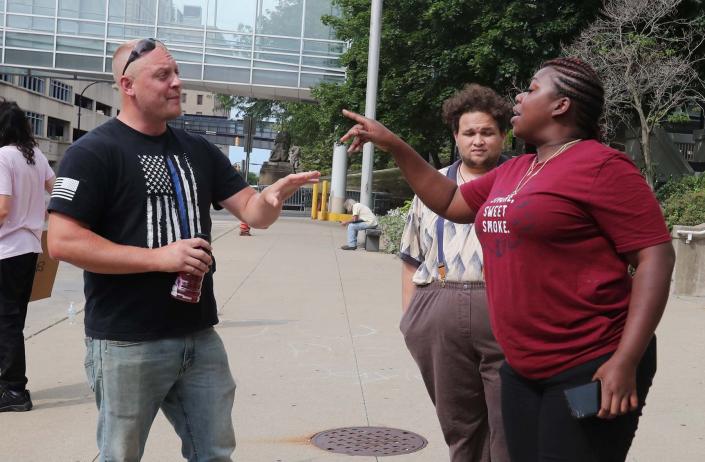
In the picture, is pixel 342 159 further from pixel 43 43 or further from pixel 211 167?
pixel 211 167

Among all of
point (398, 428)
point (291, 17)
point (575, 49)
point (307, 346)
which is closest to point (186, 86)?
point (291, 17)

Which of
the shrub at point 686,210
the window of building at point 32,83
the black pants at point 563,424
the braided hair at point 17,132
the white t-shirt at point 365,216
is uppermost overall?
the window of building at point 32,83

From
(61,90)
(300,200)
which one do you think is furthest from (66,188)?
(61,90)

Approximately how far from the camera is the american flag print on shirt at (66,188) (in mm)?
2914

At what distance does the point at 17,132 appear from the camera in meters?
5.29

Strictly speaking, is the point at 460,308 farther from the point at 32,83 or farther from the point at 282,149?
the point at 32,83

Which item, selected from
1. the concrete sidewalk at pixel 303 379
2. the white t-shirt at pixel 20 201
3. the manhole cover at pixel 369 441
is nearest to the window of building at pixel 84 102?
the concrete sidewalk at pixel 303 379

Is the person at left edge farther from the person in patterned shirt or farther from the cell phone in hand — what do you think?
the cell phone in hand

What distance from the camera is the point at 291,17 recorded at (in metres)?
33.9

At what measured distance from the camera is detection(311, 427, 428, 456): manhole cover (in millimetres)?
4859

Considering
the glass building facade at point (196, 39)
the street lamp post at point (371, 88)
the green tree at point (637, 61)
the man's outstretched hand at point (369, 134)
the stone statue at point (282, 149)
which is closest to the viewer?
the man's outstretched hand at point (369, 134)

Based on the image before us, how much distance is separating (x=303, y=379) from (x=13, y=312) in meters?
2.11

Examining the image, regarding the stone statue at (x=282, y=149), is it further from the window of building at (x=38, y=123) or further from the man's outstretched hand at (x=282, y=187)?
the man's outstretched hand at (x=282, y=187)

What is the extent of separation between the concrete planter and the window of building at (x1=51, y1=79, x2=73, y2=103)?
68312 mm
